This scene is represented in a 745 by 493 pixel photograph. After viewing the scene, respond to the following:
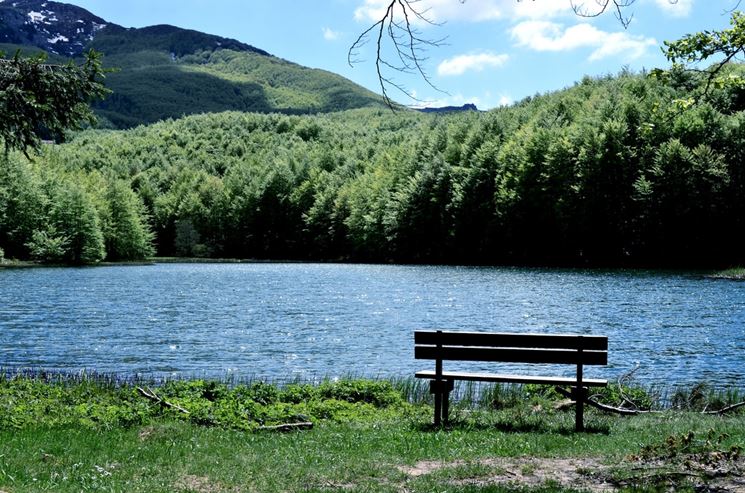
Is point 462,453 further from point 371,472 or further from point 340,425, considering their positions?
point 340,425

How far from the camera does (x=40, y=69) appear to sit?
17766 mm

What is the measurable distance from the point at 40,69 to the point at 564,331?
25.6m

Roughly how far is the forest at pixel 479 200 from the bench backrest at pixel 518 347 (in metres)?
51.9

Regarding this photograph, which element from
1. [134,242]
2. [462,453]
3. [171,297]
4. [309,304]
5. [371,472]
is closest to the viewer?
[371,472]

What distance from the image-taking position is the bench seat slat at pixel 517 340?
12.2 meters

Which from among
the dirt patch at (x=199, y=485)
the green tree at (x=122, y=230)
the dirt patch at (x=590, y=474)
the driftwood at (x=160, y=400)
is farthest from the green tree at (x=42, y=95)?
the green tree at (x=122, y=230)

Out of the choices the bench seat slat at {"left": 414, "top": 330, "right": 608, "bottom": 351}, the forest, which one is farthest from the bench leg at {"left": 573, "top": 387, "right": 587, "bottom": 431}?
the forest

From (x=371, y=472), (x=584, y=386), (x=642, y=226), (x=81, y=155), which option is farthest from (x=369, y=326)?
(x=81, y=155)

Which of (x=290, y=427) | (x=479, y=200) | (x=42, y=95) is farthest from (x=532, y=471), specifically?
(x=479, y=200)

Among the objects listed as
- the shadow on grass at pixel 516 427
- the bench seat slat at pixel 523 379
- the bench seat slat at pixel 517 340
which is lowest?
the shadow on grass at pixel 516 427

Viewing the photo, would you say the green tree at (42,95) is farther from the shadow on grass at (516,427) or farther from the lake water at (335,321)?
the shadow on grass at (516,427)

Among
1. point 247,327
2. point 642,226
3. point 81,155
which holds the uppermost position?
point 81,155

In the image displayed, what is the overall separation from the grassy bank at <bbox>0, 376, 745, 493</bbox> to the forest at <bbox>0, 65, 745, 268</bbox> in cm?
5167

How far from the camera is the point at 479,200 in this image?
107000 millimetres
